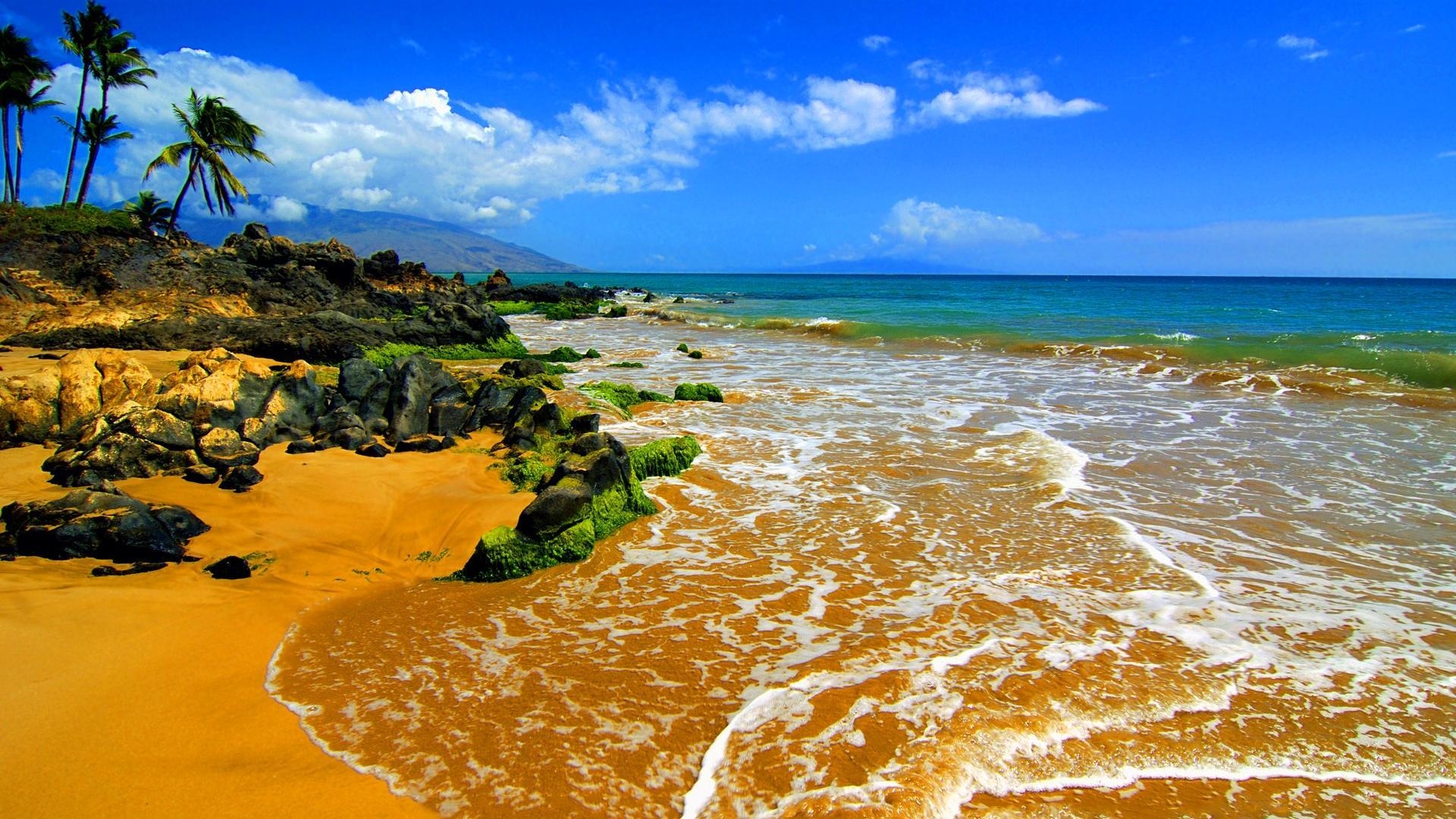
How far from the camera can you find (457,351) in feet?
62.3

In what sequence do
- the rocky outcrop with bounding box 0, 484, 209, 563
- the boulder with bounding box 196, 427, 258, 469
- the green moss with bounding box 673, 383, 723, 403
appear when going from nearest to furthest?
1. the rocky outcrop with bounding box 0, 484, 209, 563
2. the boulder with bounding box 196, 427, 258, 469
3. the green moss with bounding box 673, 383, 723, 403

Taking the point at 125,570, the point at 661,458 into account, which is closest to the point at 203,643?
the point at 125,570

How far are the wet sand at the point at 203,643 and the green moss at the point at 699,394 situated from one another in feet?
21.0

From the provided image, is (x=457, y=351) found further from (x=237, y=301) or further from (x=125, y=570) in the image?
(x=125, y=570)

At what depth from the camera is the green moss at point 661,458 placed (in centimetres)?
824

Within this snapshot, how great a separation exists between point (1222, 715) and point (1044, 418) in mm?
9328

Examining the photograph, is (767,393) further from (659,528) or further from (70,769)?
(70,769)

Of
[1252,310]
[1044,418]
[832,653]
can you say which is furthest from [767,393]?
[1252,310]

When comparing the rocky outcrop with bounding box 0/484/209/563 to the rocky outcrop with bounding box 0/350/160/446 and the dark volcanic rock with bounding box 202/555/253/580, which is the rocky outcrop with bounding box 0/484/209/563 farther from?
the rocky outcrop with bounding box 0/350/160/446

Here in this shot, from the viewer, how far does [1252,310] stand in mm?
49031

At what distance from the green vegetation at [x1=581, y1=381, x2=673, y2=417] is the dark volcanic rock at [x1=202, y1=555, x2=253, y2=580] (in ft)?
22.7

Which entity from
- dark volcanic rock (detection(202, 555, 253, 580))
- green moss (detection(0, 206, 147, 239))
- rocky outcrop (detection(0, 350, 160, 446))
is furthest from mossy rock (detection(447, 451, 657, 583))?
green moss (detection(0, 206, 147, 239))

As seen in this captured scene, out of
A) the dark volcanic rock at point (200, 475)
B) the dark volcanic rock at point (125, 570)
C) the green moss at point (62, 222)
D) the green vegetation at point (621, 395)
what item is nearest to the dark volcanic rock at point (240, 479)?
the dark volcanic rock at point (200, 475)

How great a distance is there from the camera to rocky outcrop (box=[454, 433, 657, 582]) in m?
5.59
